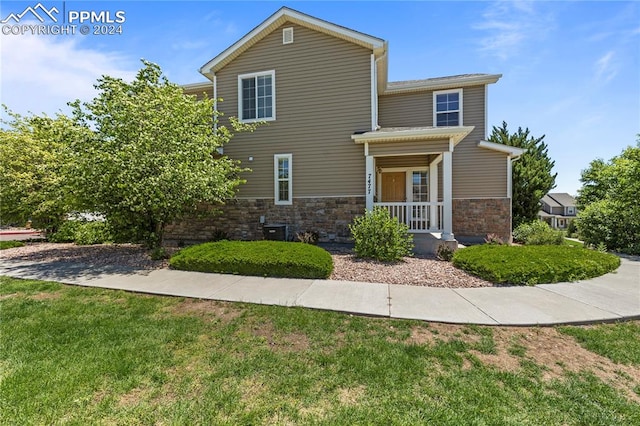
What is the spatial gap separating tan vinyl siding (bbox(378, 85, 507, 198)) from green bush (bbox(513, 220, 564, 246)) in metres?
1.95

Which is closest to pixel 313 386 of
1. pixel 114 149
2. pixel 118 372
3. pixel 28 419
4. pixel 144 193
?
pixel 118 372

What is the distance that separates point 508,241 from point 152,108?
44.9ft

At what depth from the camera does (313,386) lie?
2623mm

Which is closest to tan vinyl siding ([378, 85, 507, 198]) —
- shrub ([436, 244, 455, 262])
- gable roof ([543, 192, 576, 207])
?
shrub ([436, 244, 455, 262])

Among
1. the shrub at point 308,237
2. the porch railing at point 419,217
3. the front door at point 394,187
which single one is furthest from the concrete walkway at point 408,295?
the front door at point 394,187

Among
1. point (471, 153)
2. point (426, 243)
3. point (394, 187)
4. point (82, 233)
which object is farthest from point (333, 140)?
point (82, 233)

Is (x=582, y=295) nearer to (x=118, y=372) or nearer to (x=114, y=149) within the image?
(x=118, y=372)

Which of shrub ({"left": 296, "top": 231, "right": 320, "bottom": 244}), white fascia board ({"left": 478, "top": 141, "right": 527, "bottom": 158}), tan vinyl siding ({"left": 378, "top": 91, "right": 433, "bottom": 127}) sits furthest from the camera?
tan vinyl siding ({"left": 378, "top": 91, "right": 433, "bottom": 127})

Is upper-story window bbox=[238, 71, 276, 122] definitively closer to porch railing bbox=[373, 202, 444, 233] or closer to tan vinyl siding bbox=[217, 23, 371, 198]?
tan vinyl siding bbox=[217, 23, 371, 198]

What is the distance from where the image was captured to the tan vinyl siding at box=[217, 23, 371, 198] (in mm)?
10117

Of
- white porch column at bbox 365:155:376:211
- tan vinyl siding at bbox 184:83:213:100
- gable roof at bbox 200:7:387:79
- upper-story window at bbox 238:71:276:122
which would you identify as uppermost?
gable roof at bbox 200:7:387:79

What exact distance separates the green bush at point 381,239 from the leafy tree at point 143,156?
4.62 meters

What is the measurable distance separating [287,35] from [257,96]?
2460 millimetres

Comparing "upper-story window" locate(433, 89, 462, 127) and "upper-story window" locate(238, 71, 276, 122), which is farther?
"upper-story window" locate(433, 89, 462, 127)
